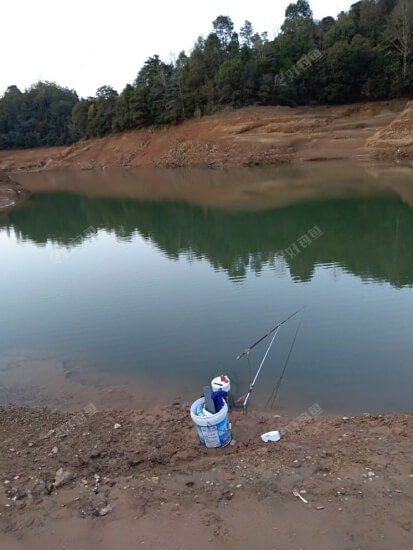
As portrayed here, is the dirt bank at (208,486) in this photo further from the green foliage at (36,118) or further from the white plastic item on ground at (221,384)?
the green foliage at (36,118)

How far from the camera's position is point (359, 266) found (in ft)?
39.0

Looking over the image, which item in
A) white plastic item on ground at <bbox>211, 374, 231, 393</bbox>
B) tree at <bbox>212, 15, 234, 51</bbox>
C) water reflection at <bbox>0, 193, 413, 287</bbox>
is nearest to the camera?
white plastic item on ground at <bbox>211, 374, 231, 393</bbox>

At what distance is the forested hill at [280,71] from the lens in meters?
42.1

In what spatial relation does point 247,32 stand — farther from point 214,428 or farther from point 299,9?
point 214,428

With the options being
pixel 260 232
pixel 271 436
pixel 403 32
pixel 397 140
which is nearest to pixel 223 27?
pixel 403 32

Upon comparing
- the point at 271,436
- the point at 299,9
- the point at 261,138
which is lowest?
the point at 271,436

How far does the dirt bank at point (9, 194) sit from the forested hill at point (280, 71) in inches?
784

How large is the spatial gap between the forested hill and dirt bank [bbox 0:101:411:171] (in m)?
1.87

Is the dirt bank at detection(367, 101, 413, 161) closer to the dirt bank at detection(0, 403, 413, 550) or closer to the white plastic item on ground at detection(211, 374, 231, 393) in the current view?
the white plastic item on ground at detection(211, 374, 231, 393)

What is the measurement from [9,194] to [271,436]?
3270cm

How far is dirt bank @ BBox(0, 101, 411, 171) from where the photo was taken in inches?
1410

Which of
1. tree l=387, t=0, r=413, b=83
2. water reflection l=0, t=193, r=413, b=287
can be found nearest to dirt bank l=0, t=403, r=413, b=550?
water reflection l=0, t=193, r=413, b=287

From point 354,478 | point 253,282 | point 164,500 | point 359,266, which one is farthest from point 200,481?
point 359,266

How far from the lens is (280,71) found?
143 feet
